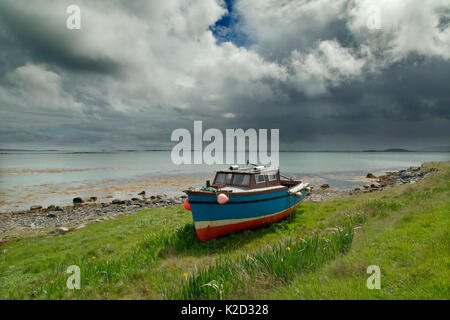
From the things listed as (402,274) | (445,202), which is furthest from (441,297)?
(445,202)

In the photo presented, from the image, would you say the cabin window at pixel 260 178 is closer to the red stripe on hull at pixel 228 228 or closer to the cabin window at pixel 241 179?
the cabin window at pixel 241 179

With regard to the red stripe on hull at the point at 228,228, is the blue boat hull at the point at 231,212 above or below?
above

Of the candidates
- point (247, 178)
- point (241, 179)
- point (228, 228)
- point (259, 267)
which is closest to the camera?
point (259, 267)

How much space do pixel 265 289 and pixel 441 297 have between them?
11.3 ft

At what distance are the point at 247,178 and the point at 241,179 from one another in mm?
427

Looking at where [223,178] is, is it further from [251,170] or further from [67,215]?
[67,215]

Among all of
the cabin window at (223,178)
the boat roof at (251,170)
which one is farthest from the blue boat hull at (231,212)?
the cabin window at (223,178)

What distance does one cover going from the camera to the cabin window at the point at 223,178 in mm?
13361

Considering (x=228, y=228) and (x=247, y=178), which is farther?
(x=247, y=178)

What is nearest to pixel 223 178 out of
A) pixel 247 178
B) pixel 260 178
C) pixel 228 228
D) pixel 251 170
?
pixel 247 178

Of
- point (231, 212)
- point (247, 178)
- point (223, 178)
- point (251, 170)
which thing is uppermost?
point (251, 170)

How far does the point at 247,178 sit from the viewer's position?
1260 cm
